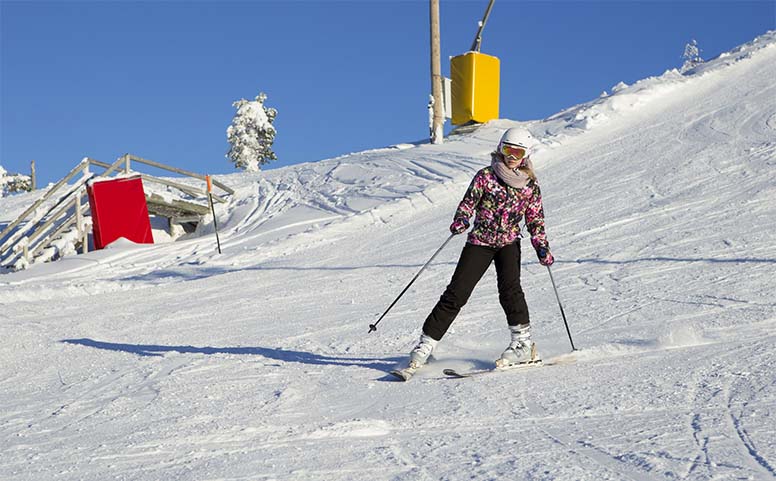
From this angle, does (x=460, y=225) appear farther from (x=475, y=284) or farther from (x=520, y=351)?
(x=520, y=351)

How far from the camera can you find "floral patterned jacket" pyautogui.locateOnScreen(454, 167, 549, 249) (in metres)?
6.14

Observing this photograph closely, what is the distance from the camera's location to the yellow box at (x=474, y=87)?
2381 cm

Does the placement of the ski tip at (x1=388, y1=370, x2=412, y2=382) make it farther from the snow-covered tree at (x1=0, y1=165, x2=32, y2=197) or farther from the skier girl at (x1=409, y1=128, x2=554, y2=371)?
the snow-covered tree at (x1=0, y1=165, x2=32, y2=197)

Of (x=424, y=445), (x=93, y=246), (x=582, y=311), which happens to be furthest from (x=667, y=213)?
(x=93, y=246)

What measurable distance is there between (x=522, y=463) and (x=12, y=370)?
580cm

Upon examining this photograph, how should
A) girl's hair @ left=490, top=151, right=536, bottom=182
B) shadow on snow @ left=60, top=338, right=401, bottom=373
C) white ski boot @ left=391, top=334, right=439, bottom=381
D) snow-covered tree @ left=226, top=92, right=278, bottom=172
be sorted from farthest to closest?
snow-covered tree @ left=226, top=92, right=278, bottom=172 → shadow on snow @ left=60, top=338, right=401, bottom=373 → white ski boot @ left=391, top=334, right=439, bottom=381 → girl's hair @ left=490, top=151, right=536, bottom=182

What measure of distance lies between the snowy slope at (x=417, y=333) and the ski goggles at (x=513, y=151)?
1484mm

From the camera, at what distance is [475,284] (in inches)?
243

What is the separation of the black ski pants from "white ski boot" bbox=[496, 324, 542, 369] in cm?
6

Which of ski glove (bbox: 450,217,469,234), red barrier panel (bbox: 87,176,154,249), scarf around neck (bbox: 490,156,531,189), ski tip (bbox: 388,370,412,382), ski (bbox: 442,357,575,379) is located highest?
red barrier panel (bbox: 87,176,154,249)

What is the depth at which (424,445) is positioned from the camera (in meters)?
4.34

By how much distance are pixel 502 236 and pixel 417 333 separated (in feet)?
7.01

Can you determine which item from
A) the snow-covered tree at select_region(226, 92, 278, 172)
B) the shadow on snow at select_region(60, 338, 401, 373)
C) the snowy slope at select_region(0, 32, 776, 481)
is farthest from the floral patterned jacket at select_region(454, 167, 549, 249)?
the snow-covered tree at select_region(226, 92, 278, 172)

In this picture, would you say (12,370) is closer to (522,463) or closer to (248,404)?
(248,404)
